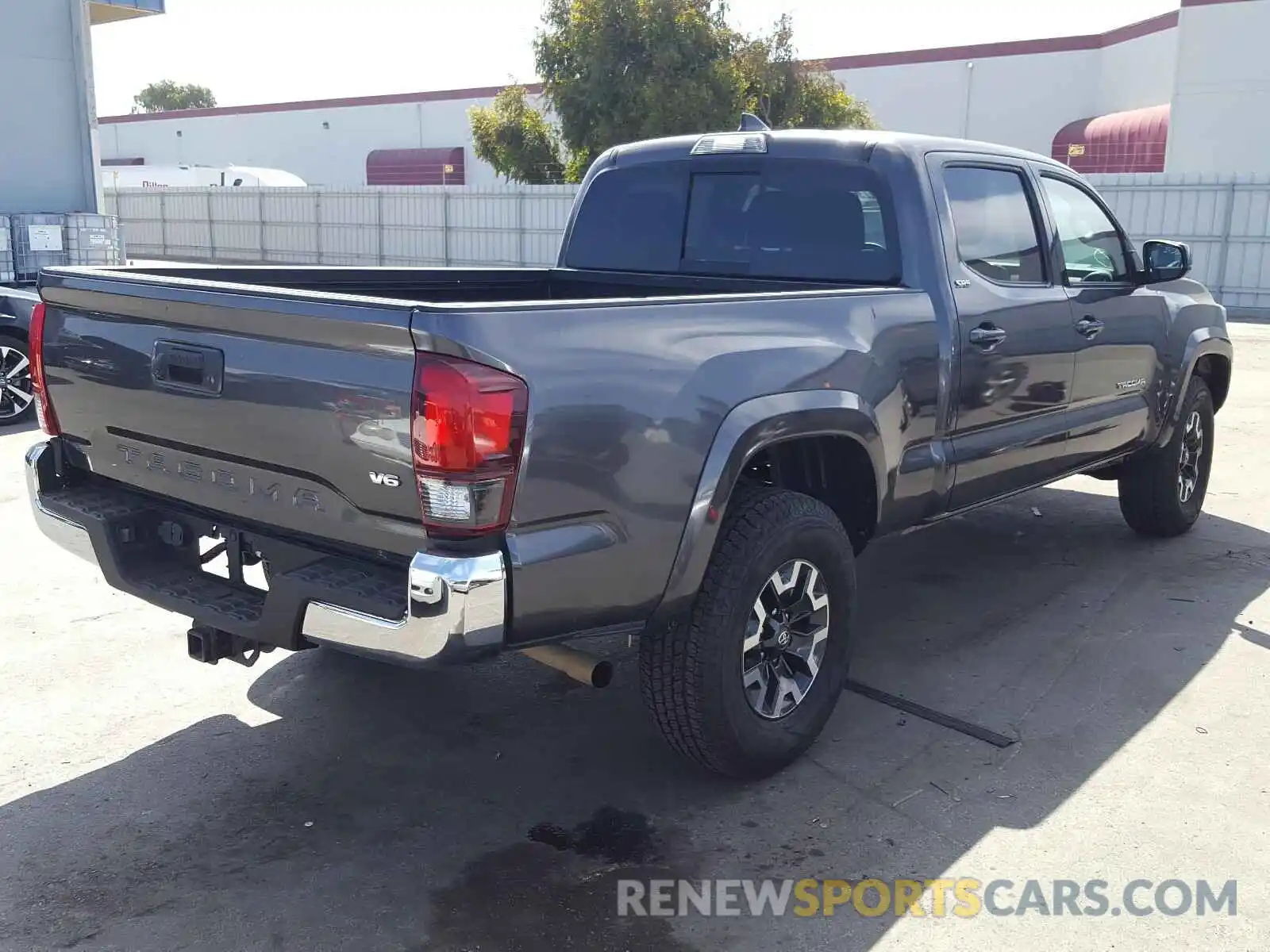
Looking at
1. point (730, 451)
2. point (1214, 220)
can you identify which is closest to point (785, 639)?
point (730, 451)

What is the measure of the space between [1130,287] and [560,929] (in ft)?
12.9

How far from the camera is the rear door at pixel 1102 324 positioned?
5.12 m

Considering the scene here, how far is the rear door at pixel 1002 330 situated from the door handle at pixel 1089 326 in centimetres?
8

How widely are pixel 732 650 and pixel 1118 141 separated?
2934 centimetres

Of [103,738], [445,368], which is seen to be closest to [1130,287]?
[445,368]

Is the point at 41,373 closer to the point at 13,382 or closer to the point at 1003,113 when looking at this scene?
the point at 13,382

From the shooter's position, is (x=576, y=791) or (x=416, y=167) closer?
(x=576, y=791)

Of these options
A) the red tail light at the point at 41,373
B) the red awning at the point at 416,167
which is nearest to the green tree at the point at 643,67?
the red awning at the point at 416,167

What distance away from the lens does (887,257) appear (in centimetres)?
435

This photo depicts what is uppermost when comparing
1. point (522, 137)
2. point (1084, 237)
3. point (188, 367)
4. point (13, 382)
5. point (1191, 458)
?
point (522, 137)

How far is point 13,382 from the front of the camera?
365 inches

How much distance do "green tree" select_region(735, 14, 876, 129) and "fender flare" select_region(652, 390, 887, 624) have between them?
70.7ft

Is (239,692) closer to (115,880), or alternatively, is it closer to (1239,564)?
(115,880)

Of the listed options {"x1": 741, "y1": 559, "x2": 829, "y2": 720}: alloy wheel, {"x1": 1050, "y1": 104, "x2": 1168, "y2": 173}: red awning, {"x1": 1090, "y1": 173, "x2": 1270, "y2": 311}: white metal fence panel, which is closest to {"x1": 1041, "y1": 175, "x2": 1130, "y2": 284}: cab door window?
{"x1": 741, "y1": 559, "x2": 829, "y2": 720}: alloy wheel
